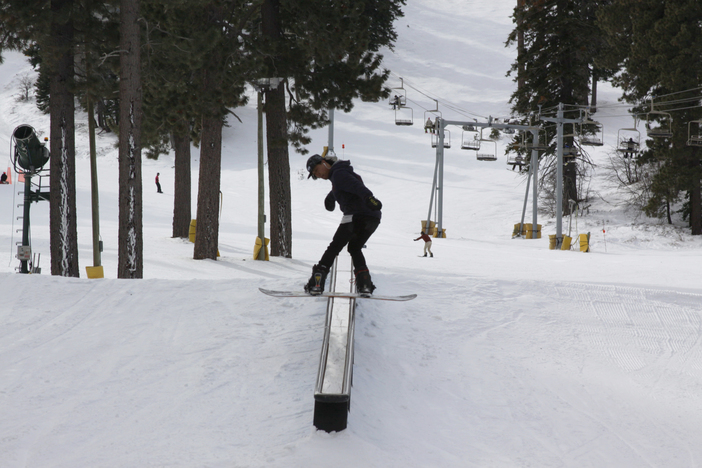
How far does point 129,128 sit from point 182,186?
9.86 meters

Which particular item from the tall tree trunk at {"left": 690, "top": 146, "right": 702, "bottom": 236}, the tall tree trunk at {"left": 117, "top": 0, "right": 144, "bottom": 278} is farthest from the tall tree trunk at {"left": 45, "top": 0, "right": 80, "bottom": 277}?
the tall tree trunk at {"left": 690, "top": 146, "right": 702, "bottom": 236}

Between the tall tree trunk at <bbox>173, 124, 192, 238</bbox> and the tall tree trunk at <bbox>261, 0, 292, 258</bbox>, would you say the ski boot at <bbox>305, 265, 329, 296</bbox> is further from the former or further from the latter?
the tall tree trunk at <bbox>173, 124, 192, 238</bbox>

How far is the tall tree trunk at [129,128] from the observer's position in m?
11.4

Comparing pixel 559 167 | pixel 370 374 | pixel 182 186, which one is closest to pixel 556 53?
pixel 559 167

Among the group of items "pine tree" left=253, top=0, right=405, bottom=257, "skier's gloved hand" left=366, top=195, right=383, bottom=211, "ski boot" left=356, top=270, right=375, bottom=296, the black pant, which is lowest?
"ski boot" left=356, top=270, right=375, bottom=296

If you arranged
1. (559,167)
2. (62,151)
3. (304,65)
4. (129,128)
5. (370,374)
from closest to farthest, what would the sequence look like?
(370,374)
(129,128)
(62,151)
(304,65)
(559,167)

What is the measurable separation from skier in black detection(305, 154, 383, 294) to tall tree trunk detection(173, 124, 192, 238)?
14465 millimetres

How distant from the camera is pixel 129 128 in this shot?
37.4 feet

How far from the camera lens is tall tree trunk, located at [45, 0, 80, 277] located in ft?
41.1

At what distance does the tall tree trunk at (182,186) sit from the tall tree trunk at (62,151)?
750 centimetres

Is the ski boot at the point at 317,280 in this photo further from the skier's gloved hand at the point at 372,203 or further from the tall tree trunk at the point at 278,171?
the tall tree trunk at the point at 278,171

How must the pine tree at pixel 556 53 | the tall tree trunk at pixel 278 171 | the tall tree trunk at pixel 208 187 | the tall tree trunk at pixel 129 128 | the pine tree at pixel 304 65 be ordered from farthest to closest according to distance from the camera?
the pine tree at pixel 556 53 < the tall tree trunk at pixel 278 171 < the tall tree trunk at pixel 208 187 < the pine tree at pixel 304 65 < the tall tree trunk at pixel 129 128

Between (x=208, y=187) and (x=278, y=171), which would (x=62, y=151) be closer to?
(x=208, y=187)

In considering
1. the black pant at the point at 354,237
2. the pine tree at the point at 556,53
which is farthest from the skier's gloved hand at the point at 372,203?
the pine tree at the point at 556,53
